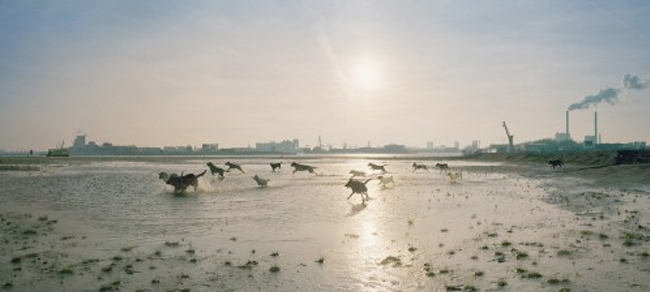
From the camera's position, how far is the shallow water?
33.3 ft

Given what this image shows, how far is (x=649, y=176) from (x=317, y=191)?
24.2 meters

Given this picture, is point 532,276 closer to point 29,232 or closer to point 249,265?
point 249,265

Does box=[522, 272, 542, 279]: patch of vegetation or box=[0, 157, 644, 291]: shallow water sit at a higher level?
box=[0, 157, 644, 291]: shallow water

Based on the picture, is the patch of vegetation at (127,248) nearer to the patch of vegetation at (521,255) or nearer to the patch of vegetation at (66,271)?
the patch of vegetation at (66,271)

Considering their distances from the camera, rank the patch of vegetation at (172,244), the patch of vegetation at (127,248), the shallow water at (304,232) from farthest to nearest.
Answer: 1. the patch of vegetation at (172,244)
2. the patch of vegetation at (127,248)
3. the shallow water at (304,232)

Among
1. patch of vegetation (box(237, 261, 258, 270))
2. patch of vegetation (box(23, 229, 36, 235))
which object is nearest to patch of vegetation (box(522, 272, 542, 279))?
patch of vegetation (box(237, 261, 258, 270))

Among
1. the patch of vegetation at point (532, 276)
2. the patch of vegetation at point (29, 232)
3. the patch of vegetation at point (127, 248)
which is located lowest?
the patch of vegetation at point (532, 276)

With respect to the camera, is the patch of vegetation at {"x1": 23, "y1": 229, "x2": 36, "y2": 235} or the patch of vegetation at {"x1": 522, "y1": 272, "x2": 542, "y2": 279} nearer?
the patch of vegetation at {"x1": 522, "y1": 272, "x2": 542, "y2": 279}

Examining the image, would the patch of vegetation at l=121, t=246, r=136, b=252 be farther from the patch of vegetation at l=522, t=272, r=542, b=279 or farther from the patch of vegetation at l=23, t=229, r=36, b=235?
the patch of vegetation at l=522, t=272, r=542, b=279

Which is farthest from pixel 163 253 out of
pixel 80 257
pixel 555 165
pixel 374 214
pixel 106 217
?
pixel 555 165

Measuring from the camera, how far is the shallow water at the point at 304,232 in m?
10.2

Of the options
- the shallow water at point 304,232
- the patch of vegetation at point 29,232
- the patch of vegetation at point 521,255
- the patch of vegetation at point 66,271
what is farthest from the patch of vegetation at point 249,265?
the patch of vegetation at point 29,232

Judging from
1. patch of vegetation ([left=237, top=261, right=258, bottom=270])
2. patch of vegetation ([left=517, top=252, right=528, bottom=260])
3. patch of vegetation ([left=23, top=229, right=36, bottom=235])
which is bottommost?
patch of vegetation ([left=517, top=252, right=528, bottom=260])

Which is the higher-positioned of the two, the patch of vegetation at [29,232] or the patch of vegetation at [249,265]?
the patch of vegetation at [29,232]
